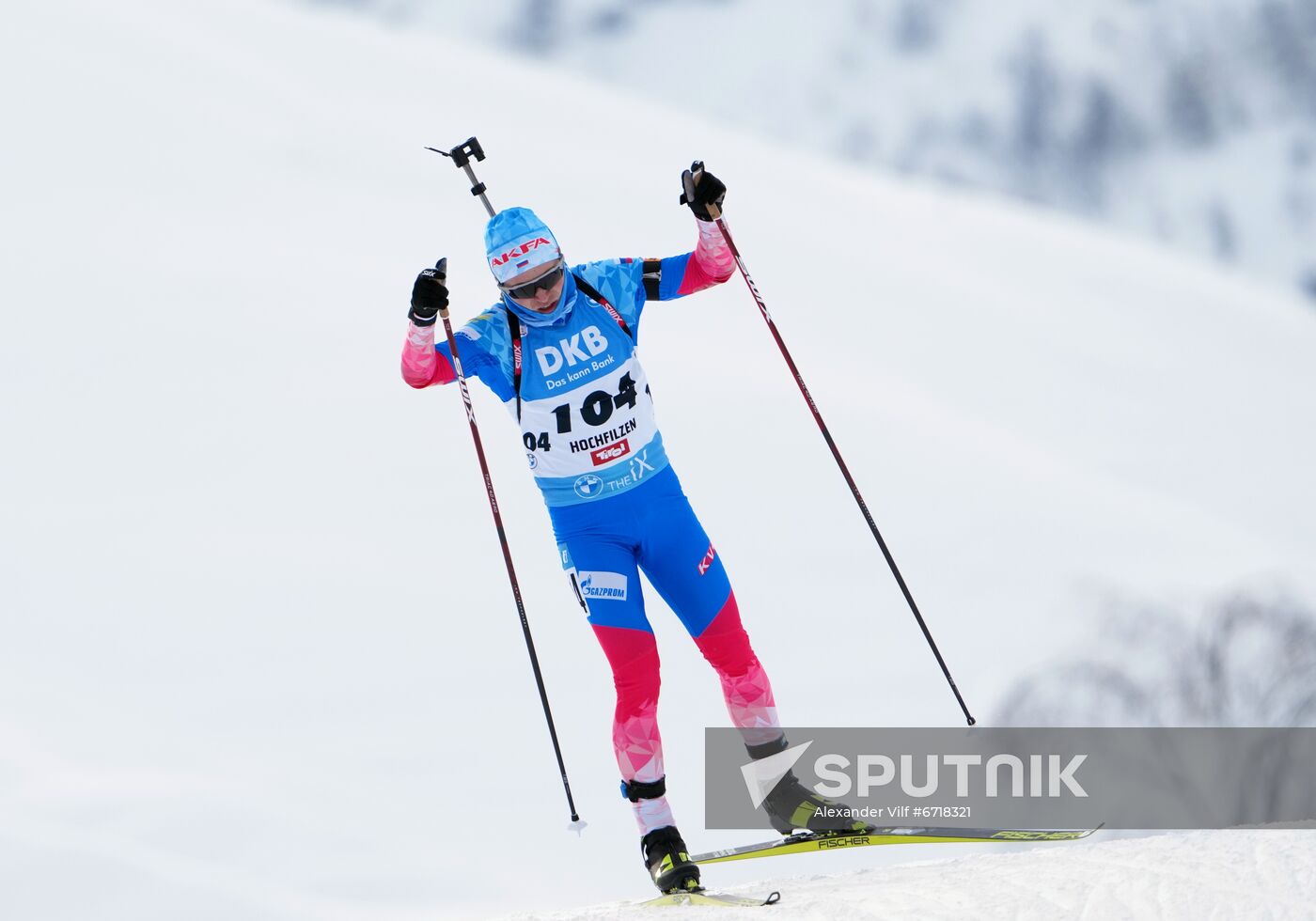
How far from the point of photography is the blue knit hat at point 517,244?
15.8 ft

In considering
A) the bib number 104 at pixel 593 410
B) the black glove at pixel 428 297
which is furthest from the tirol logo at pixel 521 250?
the bib number 104 at pixel 593 410

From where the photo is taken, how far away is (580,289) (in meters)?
5.06

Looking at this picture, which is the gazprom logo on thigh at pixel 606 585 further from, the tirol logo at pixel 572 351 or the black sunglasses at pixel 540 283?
the black sunglasses at pixel 540 283

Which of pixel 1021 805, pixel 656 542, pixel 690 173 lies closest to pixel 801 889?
pixel 1021 805

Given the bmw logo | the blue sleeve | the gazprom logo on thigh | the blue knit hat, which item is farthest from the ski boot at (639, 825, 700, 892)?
the blue knit hat

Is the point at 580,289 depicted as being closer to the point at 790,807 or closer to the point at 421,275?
the point at 421,275

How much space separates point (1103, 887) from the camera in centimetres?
426

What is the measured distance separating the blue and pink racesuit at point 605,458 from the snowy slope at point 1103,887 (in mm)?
892

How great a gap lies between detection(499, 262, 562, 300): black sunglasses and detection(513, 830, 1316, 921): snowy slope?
2.44 meters

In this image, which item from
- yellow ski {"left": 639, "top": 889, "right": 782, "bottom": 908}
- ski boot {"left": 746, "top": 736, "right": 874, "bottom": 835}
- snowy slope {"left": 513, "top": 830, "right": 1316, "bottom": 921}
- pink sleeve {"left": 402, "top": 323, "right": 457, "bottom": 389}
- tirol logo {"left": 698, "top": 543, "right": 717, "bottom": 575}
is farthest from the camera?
ski boot {"left": 746, "top": 736, "right": 874, "bottom": 835}

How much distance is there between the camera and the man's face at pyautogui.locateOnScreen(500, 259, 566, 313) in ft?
15.9

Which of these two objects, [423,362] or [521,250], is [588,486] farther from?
[521,250]

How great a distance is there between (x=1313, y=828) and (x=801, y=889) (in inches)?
78.2

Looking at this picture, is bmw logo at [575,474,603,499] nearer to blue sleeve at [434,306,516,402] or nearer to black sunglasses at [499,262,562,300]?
blue sleeve at [434,306,516,402]
